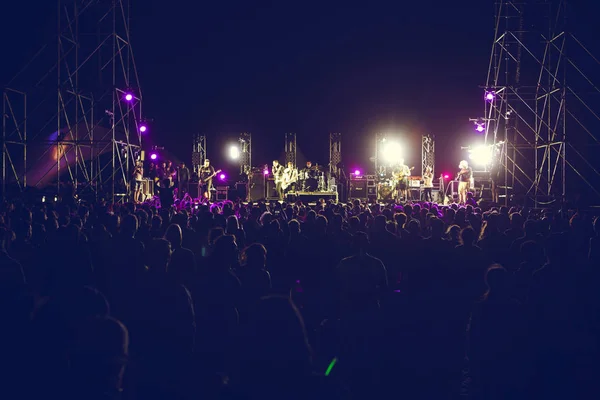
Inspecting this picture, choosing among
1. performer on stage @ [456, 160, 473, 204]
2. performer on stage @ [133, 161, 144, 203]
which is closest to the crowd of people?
performer on stage @ [133, 161, 144, 203]

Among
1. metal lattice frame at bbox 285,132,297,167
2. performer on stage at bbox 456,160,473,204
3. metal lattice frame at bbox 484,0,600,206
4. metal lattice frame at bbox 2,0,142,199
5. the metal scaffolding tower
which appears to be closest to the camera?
metal lattice frame at bbox 484,0,600,206

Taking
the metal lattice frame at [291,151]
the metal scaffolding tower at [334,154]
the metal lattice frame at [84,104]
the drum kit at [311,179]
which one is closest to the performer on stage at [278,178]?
the drum kit at [311,179]

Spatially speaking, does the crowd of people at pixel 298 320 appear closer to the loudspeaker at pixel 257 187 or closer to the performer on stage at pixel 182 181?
the performer on stage at pixel 182 181

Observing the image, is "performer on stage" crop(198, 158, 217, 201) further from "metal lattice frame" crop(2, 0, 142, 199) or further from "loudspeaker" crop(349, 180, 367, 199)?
"loudspeaker" crop(349, 180, 367, 199)

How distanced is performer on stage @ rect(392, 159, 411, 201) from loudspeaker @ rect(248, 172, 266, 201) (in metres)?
6.23

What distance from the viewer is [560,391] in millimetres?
3699

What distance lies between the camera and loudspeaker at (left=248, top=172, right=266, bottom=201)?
2734 cm

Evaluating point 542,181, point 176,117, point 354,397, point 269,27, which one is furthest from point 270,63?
point 354,397

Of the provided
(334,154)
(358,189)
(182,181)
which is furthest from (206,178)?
(334,154)

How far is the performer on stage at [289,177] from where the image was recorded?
1080 inches

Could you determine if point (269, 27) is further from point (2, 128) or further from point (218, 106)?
point (2, 128)

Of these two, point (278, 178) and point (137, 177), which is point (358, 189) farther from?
point (137, 177)

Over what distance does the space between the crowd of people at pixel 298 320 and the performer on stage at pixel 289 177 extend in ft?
65.9

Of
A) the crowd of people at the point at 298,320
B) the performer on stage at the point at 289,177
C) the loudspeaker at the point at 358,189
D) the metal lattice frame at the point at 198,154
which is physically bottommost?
the crowd of people at the point at 298,320
